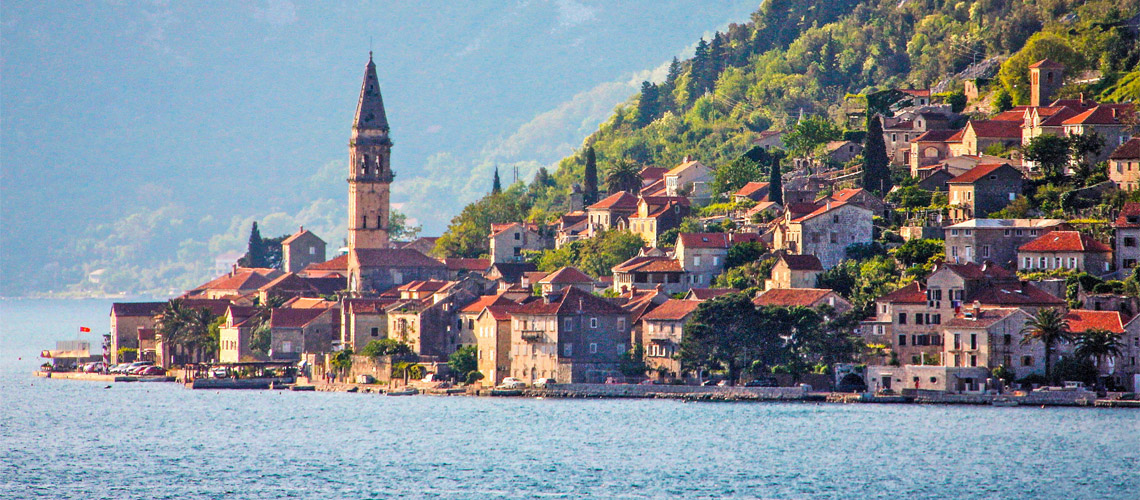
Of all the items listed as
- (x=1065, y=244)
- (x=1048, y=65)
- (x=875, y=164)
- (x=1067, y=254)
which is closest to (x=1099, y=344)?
(x=1067, y=254)

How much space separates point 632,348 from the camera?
3925 inches

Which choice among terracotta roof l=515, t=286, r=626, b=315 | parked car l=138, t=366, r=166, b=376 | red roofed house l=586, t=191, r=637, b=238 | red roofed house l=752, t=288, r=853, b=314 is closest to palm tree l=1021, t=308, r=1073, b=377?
red roofed house l=752, t=288, r=853, b=314

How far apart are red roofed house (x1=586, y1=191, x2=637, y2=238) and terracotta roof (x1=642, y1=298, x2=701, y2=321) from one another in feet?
103

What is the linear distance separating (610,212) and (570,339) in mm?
36518

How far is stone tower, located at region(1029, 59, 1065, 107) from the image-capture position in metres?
124

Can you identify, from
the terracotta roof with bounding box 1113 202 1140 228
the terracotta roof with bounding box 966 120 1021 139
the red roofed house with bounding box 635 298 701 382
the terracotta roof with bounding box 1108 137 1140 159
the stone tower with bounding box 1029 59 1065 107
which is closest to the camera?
the terracotta roof with bounding box 1113 202 1140 228

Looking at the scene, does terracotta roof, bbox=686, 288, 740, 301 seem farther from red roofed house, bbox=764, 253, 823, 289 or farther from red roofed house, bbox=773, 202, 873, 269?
red roofed house, bbox=773, 202, 873, 269

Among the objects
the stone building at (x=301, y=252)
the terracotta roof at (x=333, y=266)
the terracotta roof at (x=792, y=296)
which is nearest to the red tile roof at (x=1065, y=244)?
the terracotta roof at (x=792, y=296)

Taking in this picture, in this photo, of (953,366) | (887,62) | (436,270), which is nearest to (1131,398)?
(953,366)

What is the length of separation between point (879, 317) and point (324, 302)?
3919cm

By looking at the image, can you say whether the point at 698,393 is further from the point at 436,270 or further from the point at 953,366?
the point at 436,270

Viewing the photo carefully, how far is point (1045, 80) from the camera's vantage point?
125 m

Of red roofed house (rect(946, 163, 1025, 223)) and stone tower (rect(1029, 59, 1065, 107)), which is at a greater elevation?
stone tower (rect(1029, 59, 1065, 107))

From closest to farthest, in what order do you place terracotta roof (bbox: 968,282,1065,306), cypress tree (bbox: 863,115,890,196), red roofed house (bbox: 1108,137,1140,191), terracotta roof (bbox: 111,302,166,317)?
terracotta roof (bbox: 968,282,1065,306) < red roofed house (bbox: 1108,137,1140,191) < cypress tree (bbox: 863,115,890,196) < terracotta roof (bbox: 111,302,166,317)
